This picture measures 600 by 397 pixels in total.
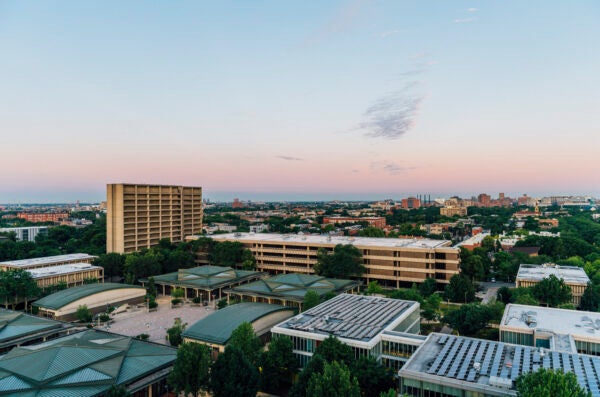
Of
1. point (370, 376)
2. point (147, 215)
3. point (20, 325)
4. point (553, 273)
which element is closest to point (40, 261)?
point (147, 215)

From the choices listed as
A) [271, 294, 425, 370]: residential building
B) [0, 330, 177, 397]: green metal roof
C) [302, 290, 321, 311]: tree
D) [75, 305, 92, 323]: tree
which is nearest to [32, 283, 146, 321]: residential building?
[75, 305, 92, 323]: tree

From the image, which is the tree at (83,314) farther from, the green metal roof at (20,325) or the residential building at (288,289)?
the residential building at (288,289)

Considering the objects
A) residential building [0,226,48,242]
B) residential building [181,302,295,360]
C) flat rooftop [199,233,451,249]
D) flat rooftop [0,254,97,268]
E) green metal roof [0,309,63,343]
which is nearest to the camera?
residential building [181,302,295,360]

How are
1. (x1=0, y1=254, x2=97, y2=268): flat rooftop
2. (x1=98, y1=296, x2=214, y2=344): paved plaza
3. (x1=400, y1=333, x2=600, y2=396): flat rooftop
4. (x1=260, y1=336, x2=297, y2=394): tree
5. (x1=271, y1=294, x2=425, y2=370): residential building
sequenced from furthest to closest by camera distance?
(x1=0, y1=254, x2=97, y2=268): flat rooftop → (x1=98, y1=296, x2=214, y2=344): paved plaza → (x1=271, y1=294, x2=425, y2=370): residential building → (x1=260, y1=336, x2=297, y2=394): tree → (x1=400, y1=333, x2=600, y2=396): flat rooftop

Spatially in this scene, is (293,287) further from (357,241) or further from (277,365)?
(357,241)

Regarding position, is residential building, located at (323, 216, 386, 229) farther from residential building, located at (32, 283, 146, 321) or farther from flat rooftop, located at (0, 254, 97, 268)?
residential building, located at (32, 283, 146, 321)

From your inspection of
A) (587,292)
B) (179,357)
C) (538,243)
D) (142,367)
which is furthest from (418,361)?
(538,243)

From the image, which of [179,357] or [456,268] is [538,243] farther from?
[179,357]
